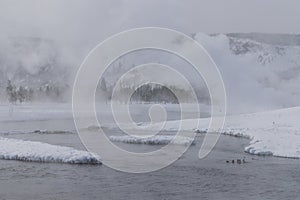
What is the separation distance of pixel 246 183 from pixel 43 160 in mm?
16546

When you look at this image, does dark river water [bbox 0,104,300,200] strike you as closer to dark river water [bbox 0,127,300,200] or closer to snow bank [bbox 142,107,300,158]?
dark river water [bbox 0,127,300,200]

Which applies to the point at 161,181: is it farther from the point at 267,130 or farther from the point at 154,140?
the point at 267,130

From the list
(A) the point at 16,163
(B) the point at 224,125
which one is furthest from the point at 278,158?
(B) the point at 224,125

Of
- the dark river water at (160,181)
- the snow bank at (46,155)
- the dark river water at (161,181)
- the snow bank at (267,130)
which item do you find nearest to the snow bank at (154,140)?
the snow bank at (267,130)

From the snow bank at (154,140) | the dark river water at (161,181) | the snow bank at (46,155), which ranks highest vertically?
the snow bank at (154,140)

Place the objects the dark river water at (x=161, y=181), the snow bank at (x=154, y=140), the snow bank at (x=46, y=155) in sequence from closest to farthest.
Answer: the dark river water at (x=161, y=181), the snow bank at (x=46, y=155), the snow bank at (x=154, y=140)

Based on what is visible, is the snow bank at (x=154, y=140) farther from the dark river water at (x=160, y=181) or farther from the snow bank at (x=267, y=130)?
the dark river water at (x=160, y=181)

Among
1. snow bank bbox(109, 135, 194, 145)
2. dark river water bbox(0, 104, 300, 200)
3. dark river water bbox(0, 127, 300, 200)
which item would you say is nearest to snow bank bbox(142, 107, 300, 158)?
dark river water bbox(0, 104, 300, 200)

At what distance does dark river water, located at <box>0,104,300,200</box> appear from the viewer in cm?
2673

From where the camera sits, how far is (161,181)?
101 ft

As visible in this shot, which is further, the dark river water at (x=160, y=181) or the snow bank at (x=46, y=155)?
the snow bank at (x=46, y=155)

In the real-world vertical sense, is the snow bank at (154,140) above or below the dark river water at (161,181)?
above

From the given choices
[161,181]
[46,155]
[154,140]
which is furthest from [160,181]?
[154,140]

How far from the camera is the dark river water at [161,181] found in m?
26.7
